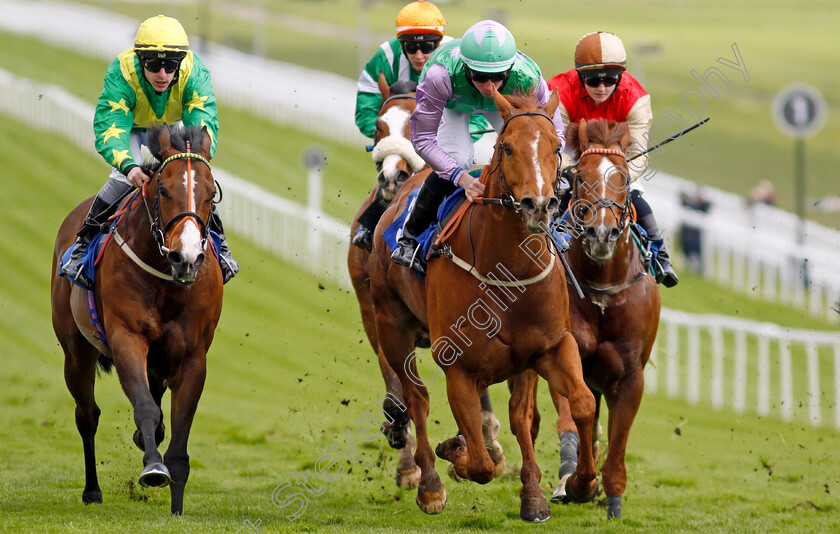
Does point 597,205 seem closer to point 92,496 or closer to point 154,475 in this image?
point 154,475

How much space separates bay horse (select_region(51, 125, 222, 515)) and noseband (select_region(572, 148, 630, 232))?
6.38 ft

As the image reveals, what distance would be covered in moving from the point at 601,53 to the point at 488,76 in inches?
47.4

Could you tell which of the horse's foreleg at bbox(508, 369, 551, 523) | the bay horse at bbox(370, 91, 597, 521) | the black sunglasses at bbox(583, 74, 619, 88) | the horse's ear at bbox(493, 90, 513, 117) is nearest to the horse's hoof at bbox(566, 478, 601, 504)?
the horse's foreleg at bbox(508, 369, 551, 523)

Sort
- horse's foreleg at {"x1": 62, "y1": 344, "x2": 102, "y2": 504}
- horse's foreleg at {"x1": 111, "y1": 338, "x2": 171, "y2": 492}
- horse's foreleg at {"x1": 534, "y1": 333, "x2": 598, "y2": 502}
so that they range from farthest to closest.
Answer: horse's foreleg at {"x1": 62, "y1": 344, "x2": 102, "y2": 504} < horse's foreleg at {"x1": 111, "y1": 338, "x2": 171, "y2": 492} < horse's foreleg at {"x1": 534, "y1": 333, "x2": 598, "y2": 502}

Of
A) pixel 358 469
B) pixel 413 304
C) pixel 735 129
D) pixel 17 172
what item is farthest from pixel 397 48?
pixel 735 129

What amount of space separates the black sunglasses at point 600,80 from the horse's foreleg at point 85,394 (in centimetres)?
354

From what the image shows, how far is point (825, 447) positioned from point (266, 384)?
6.32 m

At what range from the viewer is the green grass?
266 inches

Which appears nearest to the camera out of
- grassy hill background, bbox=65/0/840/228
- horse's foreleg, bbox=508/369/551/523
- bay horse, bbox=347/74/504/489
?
horse's foreleg, bbox=508/369/551/523

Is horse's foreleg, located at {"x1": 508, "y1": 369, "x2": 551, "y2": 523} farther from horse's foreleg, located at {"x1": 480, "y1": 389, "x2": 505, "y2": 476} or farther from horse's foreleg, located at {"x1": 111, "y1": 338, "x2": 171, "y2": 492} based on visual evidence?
horse's foreleg, located at {"x1": 111, "y1": 338, "x2": 171, "y2": 492}

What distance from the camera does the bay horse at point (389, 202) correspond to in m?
7.59

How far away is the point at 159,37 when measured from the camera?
6.45 m

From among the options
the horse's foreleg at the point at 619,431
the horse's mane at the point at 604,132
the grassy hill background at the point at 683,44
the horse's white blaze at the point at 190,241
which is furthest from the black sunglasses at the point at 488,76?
the grassy hill background at the point at 683,44

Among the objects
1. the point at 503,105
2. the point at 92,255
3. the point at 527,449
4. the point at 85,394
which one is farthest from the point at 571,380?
the point at 85,394
